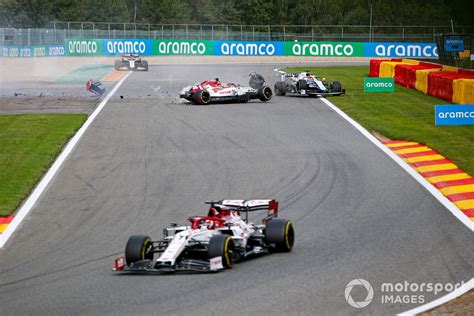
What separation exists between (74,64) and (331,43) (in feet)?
83.6

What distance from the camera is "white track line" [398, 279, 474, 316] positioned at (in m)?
10.2

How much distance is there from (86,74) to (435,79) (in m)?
24.2

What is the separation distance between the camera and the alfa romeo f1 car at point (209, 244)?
38.9 ft

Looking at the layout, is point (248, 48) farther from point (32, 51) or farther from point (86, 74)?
point (86, 74)

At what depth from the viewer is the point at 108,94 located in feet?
123

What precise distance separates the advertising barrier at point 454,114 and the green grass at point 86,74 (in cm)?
2755

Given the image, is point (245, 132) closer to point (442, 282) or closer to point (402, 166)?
point (402, 166)

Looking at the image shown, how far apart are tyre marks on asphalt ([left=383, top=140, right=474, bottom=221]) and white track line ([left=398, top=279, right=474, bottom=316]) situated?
184 inches

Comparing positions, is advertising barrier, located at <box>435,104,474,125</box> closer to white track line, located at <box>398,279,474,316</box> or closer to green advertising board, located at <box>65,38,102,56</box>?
white track line, located at <box>398,279,474,316</box>

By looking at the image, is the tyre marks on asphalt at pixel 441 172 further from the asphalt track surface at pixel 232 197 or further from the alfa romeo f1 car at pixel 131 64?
the alfa romeo f1 car at pixel 131 64

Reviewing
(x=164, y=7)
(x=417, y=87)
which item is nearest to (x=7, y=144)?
(x=417, y=87)

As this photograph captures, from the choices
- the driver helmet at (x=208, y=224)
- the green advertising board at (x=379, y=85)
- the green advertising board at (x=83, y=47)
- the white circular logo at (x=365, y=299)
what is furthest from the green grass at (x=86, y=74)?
the white circular logo at (x=365, y=299)

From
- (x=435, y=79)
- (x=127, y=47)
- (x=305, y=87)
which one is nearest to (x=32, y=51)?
(x=127, y=47)

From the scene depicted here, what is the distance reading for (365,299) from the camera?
10.6 metres
